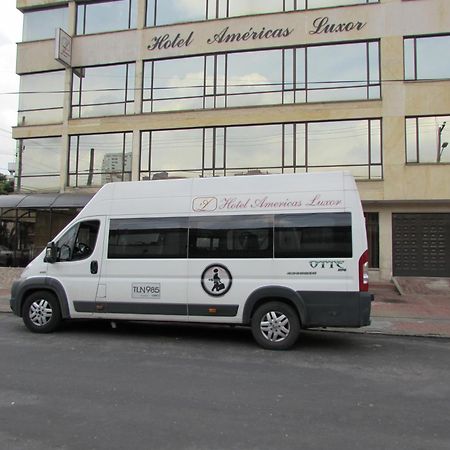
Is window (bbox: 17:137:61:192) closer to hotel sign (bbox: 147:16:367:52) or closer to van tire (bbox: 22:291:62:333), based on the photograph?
hotel sign (bbox: 147:16:367:52)

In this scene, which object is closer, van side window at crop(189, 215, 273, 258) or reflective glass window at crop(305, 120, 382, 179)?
van side window at crop(189, 215, 273, 258)

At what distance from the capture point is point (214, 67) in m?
19.0

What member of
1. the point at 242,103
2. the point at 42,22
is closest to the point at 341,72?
the point at 242,103

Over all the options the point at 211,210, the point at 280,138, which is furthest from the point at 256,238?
the point at 280,138

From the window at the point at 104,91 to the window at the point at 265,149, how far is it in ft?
6.37

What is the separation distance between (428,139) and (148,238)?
1247cm

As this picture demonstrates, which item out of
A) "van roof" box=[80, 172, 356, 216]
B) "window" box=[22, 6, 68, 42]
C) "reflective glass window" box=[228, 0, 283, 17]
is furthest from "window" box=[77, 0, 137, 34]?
"van roof" box=[80, 172, 356, 216]

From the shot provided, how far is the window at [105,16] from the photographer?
20359mm

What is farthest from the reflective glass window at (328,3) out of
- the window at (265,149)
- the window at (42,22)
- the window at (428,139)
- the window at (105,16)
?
the window at (42,22)

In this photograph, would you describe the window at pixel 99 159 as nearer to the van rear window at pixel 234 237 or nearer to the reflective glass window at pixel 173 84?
the reflective glass window at pixel 173 84

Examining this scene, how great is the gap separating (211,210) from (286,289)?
1.82m

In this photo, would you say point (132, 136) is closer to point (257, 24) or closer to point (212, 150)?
point (212, 150)

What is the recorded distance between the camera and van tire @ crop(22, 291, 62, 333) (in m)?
8.66

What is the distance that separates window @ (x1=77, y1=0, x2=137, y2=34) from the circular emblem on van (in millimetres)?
15702
